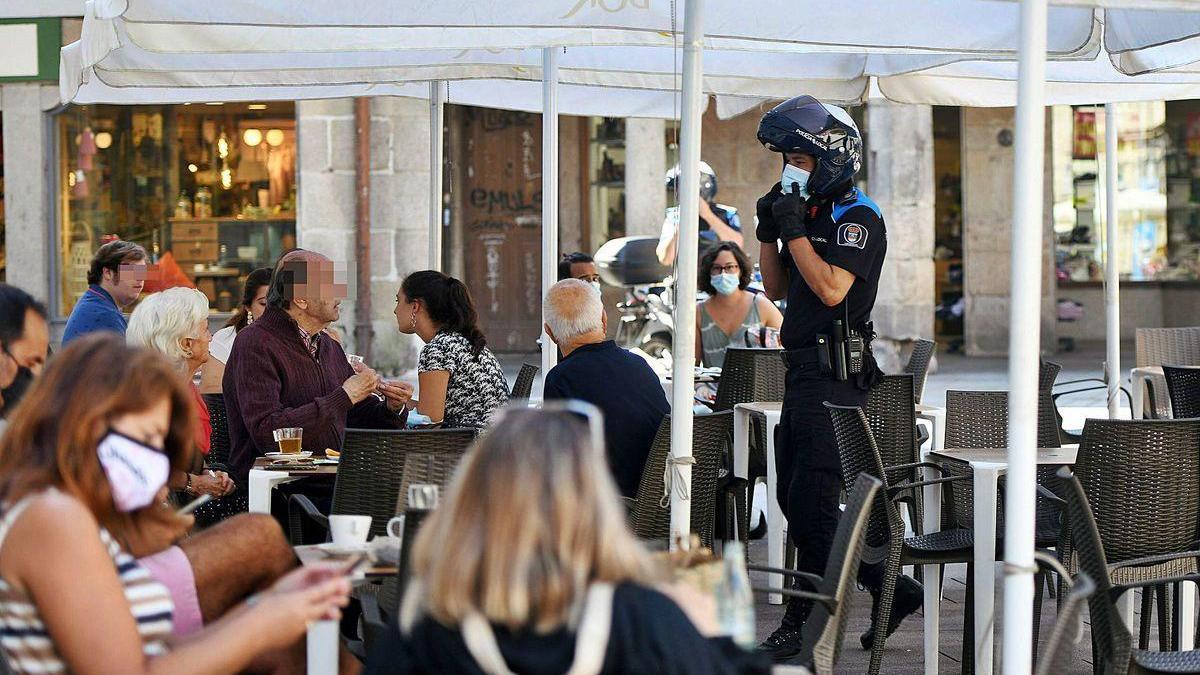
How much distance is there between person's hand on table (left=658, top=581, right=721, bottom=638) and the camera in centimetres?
290

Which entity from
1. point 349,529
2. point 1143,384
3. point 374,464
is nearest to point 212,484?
point 374,464

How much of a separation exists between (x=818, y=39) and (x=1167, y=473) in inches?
93.0

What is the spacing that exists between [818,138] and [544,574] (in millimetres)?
3806

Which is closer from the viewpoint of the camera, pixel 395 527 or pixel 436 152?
pixel 395 527

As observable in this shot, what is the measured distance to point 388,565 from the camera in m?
3.97

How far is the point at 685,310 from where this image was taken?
465cm

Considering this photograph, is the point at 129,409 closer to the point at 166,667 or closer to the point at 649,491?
the point at 166,667

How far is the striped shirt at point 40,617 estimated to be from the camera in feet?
9.82

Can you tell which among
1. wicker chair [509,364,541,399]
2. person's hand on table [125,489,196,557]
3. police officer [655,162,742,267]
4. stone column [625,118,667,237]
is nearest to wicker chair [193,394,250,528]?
wicker chair [509,364,541,399]

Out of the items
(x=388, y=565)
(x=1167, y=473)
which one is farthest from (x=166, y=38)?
(x=1167, y=473)

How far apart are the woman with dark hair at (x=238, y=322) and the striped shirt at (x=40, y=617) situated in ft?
16.3

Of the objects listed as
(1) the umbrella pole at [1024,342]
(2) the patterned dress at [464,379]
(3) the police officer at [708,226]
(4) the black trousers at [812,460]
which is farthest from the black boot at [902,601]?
(3) the police officer at [708,226]

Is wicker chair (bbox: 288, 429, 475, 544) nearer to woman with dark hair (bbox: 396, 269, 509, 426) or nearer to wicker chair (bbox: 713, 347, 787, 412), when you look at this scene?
woman with dark hair (bbox: 396, 269, 509, 426)

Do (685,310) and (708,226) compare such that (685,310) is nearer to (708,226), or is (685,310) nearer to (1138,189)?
(708,226)
